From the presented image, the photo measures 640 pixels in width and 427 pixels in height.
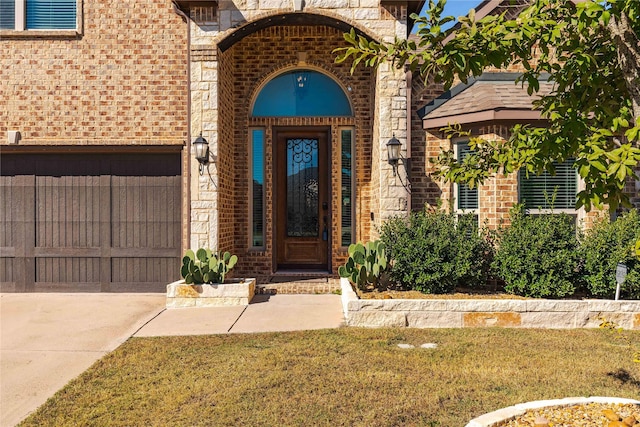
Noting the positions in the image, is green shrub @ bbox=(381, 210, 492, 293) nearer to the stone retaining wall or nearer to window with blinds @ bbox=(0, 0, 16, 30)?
the stone retaining wall

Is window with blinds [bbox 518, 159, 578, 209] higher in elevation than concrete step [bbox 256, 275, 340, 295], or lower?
higher

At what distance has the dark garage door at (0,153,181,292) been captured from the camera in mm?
7754

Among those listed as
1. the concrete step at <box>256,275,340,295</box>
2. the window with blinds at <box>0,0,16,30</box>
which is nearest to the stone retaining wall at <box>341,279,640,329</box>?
the concrete step at <box>256,275,340,295</box>

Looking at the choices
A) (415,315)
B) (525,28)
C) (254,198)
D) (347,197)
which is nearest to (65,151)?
(254,198)

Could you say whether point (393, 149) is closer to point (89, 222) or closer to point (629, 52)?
point (629, 52)

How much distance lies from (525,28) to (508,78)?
636cm

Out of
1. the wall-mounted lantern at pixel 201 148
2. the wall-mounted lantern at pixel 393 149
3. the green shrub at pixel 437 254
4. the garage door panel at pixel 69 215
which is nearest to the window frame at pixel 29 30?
the garage door panel at pixel 69 215

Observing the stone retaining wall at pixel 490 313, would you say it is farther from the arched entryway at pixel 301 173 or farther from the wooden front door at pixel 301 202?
the wooden front door at pixel 301 202

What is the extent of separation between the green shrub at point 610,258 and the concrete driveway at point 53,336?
20.1 ft

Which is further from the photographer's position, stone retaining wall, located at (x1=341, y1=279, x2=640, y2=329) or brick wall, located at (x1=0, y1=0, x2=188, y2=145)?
brick wall, located at (x1=0, y1=0, x2=188, y2=145)

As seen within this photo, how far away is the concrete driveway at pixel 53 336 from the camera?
363 cm

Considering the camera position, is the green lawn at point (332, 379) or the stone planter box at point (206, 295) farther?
the stone planter box at point (206, 295)

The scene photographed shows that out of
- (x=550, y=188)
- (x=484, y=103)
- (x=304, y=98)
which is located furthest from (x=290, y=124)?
(x=550, y=188)

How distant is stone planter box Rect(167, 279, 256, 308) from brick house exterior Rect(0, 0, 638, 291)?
91 centimetres
